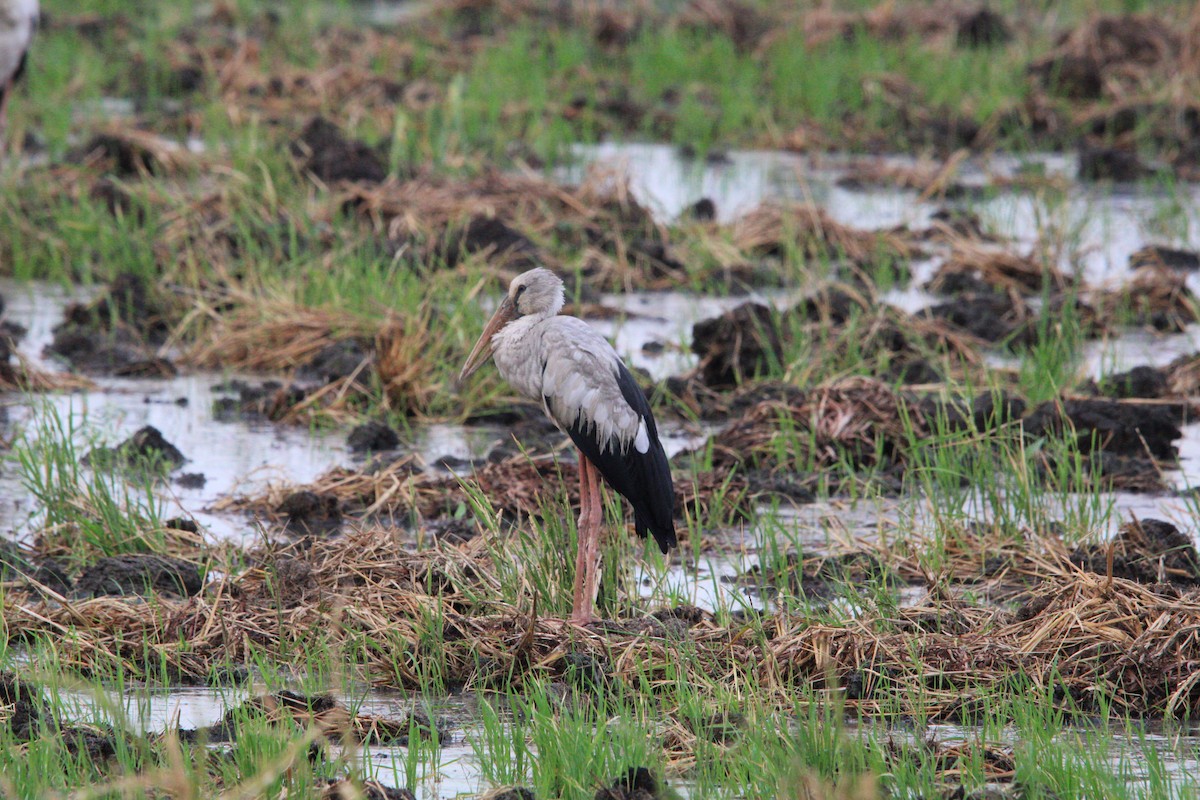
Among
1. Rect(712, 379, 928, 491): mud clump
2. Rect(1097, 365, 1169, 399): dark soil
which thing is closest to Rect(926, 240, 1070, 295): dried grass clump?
Rect(1097, 365, 1169, 399): dark soil

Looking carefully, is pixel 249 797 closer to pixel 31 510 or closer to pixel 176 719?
pixel 176 719

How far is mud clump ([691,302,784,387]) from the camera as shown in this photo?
7734 millimetres

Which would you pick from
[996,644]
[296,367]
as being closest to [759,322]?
[296,367]

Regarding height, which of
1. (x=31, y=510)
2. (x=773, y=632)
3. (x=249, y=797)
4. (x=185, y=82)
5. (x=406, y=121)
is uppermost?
(x=185, y=82)

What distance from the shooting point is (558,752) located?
12.7ft

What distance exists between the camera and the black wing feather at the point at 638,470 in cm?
502

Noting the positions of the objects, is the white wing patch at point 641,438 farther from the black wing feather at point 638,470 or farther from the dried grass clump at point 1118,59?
the dried grass clump at point 1118,59

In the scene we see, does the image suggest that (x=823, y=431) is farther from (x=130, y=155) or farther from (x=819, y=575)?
(x=130, y=155)

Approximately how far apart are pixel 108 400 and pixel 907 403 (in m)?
3.34

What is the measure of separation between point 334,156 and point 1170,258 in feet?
16.0

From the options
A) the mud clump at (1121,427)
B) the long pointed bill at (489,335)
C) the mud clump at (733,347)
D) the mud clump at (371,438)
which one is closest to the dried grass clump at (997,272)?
the mud clump at (733,347)

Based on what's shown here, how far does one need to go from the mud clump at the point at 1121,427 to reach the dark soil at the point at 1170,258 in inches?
121

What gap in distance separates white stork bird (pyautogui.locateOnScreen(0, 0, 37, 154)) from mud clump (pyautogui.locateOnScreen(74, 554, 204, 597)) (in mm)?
5066

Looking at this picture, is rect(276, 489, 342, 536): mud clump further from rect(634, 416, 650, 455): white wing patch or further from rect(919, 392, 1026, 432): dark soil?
rect(919, 392, 1026, 432): dark soil
